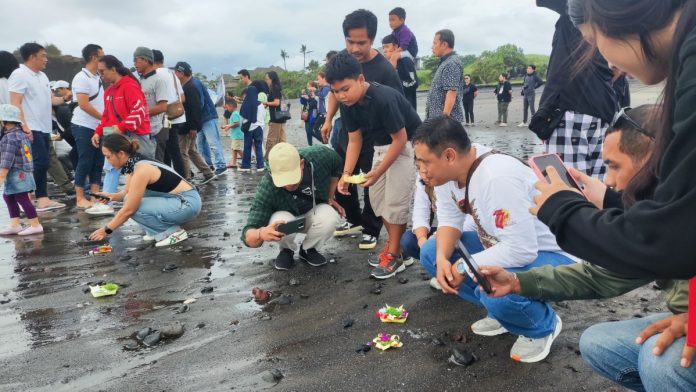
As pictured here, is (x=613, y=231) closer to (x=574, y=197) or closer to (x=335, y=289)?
(x=574, y=197)

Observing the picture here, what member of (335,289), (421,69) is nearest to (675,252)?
(335,289)

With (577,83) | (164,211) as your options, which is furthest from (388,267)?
(164,211)

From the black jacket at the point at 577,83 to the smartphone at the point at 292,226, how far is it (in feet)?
7.37

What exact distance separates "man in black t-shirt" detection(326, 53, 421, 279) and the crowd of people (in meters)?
0.02

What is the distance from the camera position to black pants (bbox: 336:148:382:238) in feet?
16.0

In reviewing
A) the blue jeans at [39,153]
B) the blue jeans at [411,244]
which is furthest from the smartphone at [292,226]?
the blue jeans at [39,153]

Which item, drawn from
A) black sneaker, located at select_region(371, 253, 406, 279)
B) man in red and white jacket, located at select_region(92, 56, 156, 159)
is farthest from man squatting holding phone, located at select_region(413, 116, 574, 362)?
man in red and white jacket, located at select_region(92, 56, 156, 159)

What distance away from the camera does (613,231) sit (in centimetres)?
141

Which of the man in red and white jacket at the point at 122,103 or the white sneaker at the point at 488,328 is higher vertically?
the man in red and white jacket at the point at 122,103

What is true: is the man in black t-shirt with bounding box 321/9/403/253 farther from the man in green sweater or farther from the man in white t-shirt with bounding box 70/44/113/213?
the man in white t-shirt with bounding box 70/44/113/213

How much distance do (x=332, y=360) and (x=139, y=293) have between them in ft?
7.03

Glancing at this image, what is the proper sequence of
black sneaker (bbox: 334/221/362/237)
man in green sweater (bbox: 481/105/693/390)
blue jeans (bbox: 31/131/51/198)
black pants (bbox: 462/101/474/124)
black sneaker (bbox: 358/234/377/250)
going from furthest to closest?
black pants (bbox: 462/101/474/124)
blue jeans (bbox: 31/131/51/198)
black sneaker (bbox: 334/221/362/237)
black sneaker (bbox: 358/234/377/250)
man in green sweater (bbox: 481/105/693/390)

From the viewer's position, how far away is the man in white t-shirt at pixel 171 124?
8039 millimetres

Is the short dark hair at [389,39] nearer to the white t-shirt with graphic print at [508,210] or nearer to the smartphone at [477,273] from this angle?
the white t-shirt with graphic print at [508,210]
